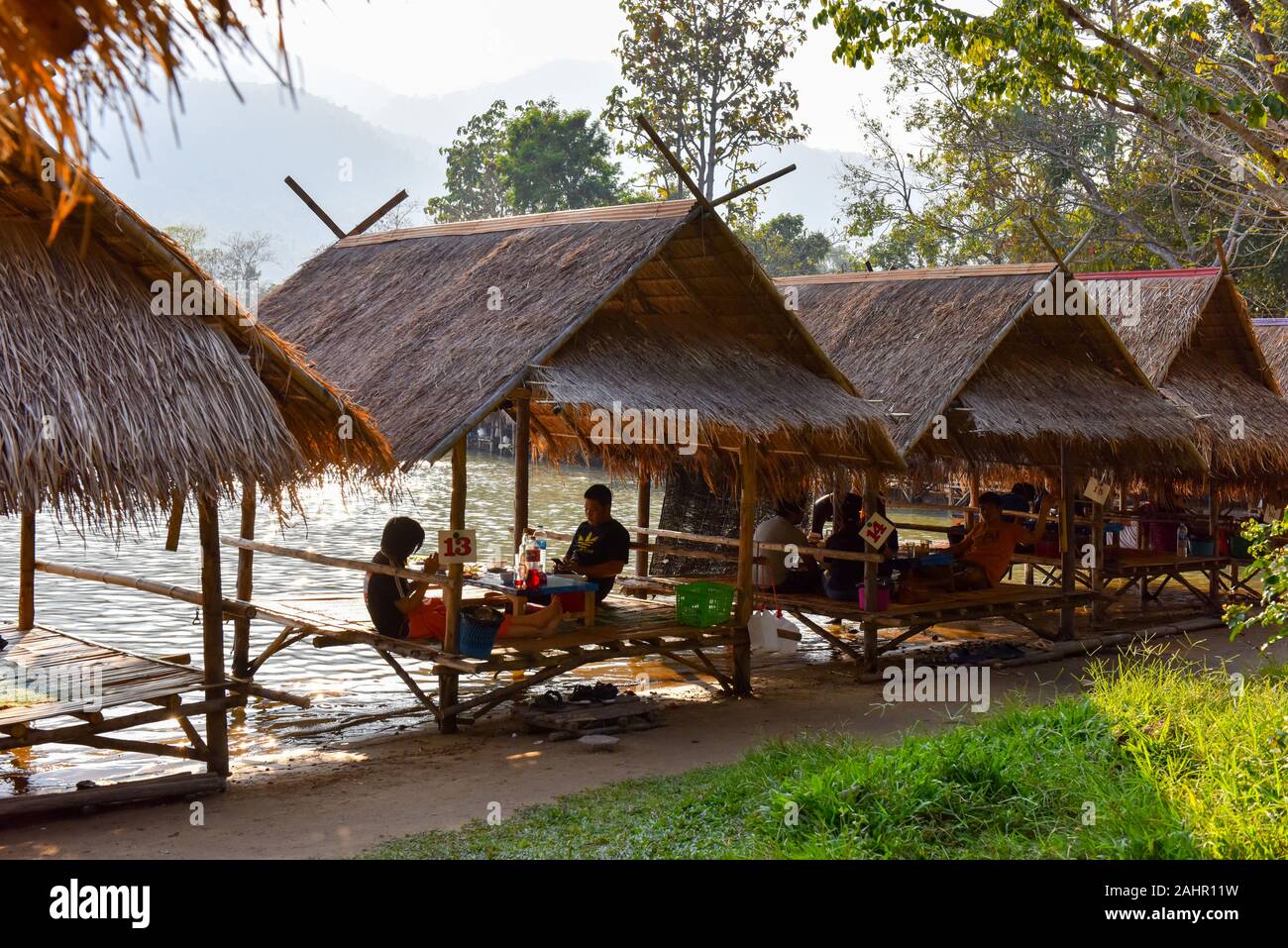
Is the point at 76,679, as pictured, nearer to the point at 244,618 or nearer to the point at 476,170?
the point at 244,618

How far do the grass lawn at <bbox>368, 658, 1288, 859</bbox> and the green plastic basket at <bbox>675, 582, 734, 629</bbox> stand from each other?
8.44ft

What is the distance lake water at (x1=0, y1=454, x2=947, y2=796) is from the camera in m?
7.68

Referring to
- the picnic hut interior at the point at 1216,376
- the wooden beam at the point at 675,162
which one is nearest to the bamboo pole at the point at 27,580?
the wooden beam at the point at 675,162

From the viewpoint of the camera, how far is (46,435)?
5.45m

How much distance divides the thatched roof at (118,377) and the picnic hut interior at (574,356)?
1.17 m

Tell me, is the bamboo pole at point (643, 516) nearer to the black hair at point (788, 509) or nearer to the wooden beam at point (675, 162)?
the black hair at point (788, 509)

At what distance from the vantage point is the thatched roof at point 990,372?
1049 cm

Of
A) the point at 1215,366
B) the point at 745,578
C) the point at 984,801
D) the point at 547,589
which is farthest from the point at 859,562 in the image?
the point at 1215,366

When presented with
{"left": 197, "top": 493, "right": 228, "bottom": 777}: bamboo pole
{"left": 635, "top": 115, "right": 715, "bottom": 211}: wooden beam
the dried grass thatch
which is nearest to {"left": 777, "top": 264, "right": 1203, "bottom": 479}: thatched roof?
{"left": 635, "top": 115, "right": 715, "bottom": 211}: wooden beam

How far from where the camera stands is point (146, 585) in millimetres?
7785

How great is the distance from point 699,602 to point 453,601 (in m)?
2.16

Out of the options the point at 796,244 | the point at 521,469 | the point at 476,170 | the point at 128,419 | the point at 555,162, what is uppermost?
the point at 476,170
